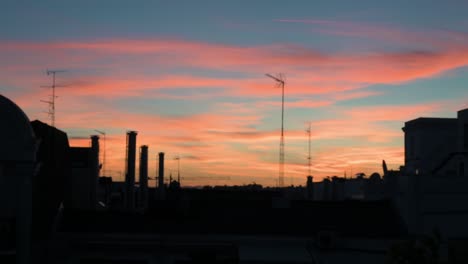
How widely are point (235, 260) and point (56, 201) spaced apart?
12.4m

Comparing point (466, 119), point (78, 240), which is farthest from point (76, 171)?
point (466, 119)

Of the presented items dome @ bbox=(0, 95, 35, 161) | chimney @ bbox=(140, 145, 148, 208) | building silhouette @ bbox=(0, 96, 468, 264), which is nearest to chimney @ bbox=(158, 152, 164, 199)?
chimney @ bbox=(140, 145, 148, 208)

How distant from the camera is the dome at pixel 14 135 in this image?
3797 cm

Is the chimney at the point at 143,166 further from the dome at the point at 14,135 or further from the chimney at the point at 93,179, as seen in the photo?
the dome at the point at 14,135

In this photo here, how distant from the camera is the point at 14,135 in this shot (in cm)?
3822

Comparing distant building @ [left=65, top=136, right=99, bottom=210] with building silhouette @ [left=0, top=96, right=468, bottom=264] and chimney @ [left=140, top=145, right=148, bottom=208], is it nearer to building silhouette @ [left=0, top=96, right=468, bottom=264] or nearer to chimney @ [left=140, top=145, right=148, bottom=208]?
chimney @ [left=140, top=145, right=148, bottom=208]

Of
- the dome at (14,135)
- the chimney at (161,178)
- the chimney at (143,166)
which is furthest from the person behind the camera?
the chimney at (161,178)

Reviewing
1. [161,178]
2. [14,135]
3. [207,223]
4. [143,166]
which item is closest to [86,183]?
[143,166]

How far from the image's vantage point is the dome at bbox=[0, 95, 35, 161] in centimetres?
3797

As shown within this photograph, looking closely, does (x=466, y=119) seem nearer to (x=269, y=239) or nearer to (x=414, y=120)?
(x=414, y=120)

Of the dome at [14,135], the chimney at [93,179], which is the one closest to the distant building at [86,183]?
the chimney at [93,179]

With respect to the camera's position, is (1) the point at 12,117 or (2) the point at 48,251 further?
(2) the point at 48,251

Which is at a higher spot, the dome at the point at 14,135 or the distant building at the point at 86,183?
the dome at the point at 14,135

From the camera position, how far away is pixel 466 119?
57.6m
